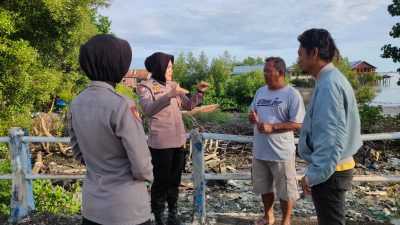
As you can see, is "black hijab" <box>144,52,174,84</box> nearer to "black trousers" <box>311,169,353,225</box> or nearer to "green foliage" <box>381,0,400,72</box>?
"black trousers" <box>311,169,353,225</box>

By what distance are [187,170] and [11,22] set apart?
606 centimetres

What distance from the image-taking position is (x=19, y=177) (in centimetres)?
416

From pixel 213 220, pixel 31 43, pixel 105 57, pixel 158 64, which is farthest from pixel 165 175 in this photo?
pixel 31 43

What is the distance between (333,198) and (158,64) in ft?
6.62

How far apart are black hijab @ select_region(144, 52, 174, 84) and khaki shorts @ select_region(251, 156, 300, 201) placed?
47.4 inches

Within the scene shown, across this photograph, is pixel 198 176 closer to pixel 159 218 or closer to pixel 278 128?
pixel 159 218

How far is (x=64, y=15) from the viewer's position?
11.3 meters

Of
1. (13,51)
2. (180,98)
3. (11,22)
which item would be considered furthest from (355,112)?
(11,22)

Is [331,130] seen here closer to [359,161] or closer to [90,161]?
[90,161]

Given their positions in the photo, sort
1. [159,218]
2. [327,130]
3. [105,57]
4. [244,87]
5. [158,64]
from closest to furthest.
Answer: [105,57] < [327,130] < [158,64] < [159,218] < [244,87]

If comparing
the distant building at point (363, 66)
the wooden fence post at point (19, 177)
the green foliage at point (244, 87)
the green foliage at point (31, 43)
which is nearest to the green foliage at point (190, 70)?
the green foliage at point (244, 87)

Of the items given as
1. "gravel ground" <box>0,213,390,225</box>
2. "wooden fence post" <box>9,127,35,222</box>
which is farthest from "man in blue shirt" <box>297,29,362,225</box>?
"wooden fence post" <box>9,127,35,222</box>

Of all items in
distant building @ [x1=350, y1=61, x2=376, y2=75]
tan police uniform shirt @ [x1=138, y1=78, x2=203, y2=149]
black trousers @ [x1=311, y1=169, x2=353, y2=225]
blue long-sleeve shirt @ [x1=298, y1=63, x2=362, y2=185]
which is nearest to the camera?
Result: blue long-sleeve shirt @ [x1=298, y1=63, x2=362, y2=185]

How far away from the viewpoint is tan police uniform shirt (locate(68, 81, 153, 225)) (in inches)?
81.4
